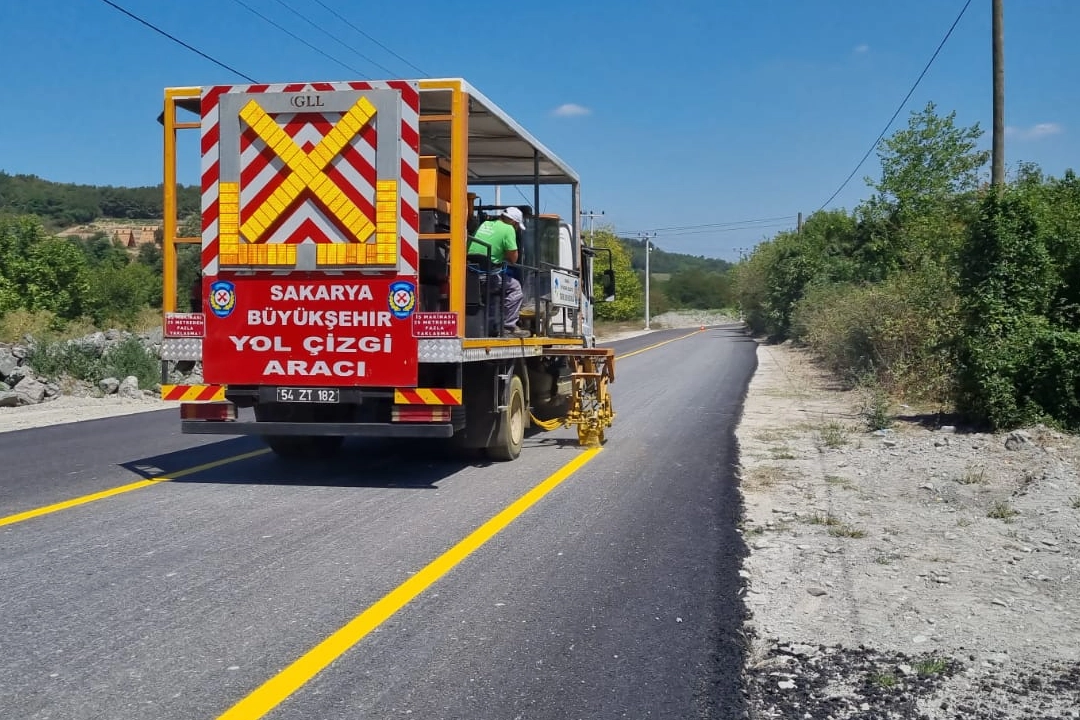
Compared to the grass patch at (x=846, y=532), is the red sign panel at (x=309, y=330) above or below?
above

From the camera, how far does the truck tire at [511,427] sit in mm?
9852

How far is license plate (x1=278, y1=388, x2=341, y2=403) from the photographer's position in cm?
842

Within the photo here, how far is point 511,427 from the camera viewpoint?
1010 cm

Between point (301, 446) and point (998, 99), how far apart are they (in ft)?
43.0

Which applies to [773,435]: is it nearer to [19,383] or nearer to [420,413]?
[420,413]

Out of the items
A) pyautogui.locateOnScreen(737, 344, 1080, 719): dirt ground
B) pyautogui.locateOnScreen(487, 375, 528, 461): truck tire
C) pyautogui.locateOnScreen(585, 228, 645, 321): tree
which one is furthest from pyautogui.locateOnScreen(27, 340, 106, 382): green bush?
pyautogui.locateOnScreen(585, 228, 645, 321): tree

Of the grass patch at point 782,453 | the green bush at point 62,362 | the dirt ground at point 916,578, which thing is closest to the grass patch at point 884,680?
the dirt ground at point 916,578

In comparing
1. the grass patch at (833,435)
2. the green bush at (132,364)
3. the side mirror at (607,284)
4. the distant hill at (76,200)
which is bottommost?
the grass patch at (833,435)

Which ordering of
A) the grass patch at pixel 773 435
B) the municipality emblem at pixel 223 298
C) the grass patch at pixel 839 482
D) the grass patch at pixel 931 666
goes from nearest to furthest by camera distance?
the grass patch at pixel 931 666
the municipality emblem at pixel 223 298
the grass patch at pixel 839 482
the grass patch at pixel 773 435

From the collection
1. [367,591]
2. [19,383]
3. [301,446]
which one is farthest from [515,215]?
[19,383]

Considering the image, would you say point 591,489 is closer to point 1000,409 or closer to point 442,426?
point 442,426

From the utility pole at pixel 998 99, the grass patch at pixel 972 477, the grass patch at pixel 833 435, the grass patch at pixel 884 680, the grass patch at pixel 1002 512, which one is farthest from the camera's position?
the utility pole at pixel 998 99

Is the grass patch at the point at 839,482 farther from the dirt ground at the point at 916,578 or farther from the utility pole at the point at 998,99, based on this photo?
the utility pole at the point at 998,99

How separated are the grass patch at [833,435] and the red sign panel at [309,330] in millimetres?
5609
